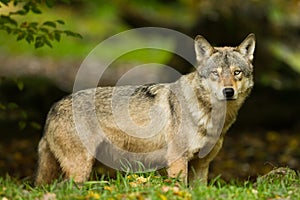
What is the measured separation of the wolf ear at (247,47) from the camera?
7605 millimetres

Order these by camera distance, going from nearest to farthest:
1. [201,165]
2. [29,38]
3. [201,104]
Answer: [201,104], [201,165], [29,38]

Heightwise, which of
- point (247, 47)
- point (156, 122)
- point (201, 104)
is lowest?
point (156, 122)

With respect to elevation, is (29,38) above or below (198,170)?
above

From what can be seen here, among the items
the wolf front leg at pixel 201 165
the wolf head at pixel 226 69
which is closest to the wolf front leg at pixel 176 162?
the wolf front leg at pixel 201 165

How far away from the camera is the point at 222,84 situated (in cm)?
717

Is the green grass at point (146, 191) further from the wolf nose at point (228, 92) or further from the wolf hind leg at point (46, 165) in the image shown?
the wolf nose at point (228, 92)

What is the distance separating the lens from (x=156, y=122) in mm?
7625

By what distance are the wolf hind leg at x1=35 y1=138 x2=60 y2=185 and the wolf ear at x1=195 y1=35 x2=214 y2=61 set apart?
2.20 metres

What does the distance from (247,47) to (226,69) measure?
53cm

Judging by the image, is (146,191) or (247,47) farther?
(247,47)

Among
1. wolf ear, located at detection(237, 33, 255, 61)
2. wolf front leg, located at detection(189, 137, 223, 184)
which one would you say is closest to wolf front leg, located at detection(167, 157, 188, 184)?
wolf front leg, located at detection(189, 137, 223, 184)

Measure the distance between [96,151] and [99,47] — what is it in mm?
19241

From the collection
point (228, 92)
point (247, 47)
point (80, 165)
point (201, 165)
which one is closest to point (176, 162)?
point (201, 165)

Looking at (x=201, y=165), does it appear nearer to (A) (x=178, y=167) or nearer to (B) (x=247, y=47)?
(A) (x=178, y=167)
